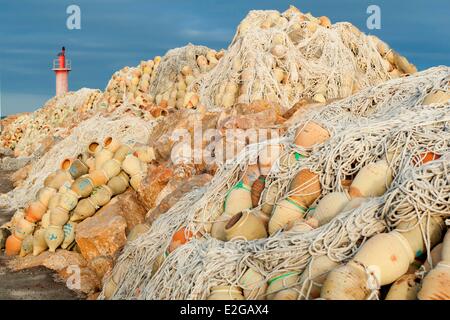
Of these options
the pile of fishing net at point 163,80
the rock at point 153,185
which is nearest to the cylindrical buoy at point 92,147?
the rock at point 153,185

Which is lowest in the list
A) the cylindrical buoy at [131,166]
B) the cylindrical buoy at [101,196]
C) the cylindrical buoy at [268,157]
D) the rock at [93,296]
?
the rock at [93,296]

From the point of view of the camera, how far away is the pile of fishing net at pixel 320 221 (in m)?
2.99

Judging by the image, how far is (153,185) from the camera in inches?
243

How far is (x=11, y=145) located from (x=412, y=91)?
21.0 metres

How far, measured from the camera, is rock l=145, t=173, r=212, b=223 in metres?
5.44

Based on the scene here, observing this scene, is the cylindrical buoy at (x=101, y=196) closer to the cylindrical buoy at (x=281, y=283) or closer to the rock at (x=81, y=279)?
the rock at (x=81, y=279)

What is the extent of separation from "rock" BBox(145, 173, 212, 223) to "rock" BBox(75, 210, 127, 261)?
0.51 metres

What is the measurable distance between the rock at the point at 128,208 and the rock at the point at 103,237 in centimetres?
7

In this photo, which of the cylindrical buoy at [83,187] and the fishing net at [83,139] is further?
the fishing net at [83,139]

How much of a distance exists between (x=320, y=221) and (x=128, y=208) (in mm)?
3208

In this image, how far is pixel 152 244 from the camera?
464 cm

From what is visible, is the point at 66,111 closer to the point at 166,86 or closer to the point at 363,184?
the point at 166,86
